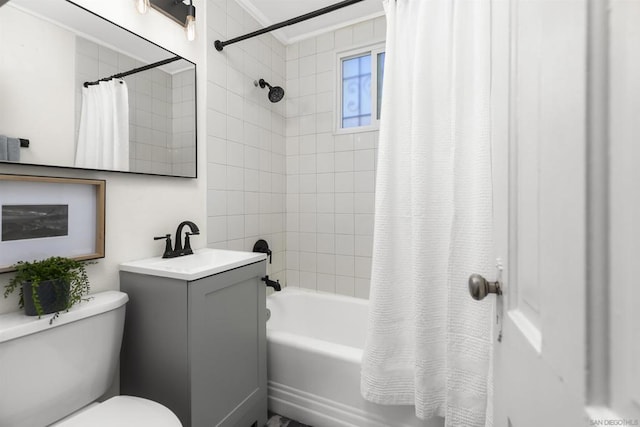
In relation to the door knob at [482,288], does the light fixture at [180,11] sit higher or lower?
higher

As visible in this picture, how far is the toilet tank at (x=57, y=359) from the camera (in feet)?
2.68

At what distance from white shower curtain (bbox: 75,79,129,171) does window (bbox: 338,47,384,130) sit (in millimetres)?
1501

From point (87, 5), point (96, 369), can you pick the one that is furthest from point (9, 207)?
point (87, 5)

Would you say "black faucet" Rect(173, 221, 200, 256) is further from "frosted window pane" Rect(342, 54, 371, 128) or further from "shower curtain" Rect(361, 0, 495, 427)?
"frosted window pane" Rect(342, 54, 371, 128)

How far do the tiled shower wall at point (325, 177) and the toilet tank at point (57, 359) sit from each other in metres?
1.50

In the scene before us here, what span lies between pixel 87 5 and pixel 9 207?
83 cm

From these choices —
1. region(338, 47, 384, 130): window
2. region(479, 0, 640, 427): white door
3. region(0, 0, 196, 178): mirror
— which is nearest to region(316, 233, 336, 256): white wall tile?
region(338, 47, 384, 130): window

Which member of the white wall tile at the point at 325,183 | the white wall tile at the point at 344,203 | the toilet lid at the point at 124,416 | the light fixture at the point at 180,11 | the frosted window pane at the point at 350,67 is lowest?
the toilet lid at the point at 124,416

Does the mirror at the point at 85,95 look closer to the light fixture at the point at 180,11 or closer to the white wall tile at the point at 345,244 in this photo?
the light fixture at the point at 180,11

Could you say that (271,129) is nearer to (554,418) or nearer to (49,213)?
(49,213)

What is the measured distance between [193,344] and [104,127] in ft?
3.09

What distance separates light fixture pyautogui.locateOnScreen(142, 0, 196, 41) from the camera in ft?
4.65

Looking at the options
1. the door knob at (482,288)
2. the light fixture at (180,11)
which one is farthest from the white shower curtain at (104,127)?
the door knob at (482,288)

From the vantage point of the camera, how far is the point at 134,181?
1.32 meters
